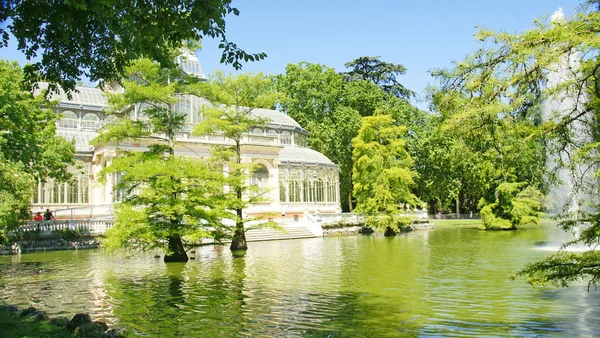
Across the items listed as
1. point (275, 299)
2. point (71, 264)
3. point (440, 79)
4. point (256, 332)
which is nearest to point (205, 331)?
point (256, 332)

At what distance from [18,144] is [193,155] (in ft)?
67.4

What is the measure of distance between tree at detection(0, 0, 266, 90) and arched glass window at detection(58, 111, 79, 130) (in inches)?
1181

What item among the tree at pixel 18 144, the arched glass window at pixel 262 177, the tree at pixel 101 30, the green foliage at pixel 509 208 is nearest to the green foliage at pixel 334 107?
the arched glass window at pixel 262 177

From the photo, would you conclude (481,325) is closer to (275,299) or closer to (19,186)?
(275,299)

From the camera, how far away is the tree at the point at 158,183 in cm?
1661

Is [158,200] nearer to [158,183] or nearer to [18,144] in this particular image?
[158,183]

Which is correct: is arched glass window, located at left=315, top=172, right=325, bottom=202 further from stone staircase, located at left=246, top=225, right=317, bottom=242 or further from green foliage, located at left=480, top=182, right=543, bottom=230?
green foliage, located at left=480, top=182, right=543, bottom=230

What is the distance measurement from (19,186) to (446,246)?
1763 cm

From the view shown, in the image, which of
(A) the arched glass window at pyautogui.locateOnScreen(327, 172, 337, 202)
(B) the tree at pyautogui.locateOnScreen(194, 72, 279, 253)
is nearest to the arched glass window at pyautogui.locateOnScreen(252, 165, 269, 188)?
Result: (A) the arched glass window at pyautogui.locateOnScreen(327, 172, 337, 202)

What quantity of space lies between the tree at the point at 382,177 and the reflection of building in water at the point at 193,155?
592 cm

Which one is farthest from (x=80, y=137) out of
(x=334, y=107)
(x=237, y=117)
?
(x=334, y=107)

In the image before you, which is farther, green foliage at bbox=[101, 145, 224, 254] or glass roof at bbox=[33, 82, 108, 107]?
glass roof at bbox=[33, 82, 108, 107]

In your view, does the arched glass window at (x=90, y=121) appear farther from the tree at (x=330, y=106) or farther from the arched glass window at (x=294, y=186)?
the tree at (x=330, y=106)

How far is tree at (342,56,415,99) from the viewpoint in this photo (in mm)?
61219
